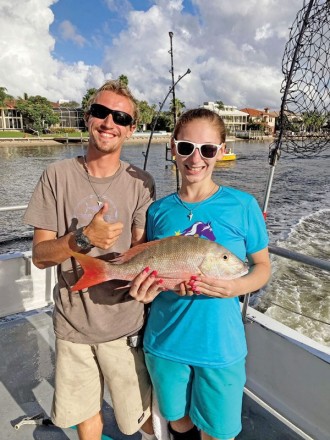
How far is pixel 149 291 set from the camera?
1736 millimetres

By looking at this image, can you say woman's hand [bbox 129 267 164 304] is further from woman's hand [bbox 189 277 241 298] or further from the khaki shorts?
the khaki shorts

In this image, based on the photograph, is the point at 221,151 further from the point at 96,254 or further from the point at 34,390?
the point at 34,390

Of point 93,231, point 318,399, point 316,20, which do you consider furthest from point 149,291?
point 316,20

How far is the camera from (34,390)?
2973 millimetres

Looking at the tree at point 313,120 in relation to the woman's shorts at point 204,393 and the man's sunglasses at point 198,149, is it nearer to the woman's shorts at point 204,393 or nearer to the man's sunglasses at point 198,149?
the man's sunglasses at point 198,149

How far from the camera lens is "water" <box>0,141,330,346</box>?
7.21 metres

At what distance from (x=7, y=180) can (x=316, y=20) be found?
28.3 metres

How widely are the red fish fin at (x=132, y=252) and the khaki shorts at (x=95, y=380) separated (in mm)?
531

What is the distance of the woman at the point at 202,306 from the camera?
1.74m

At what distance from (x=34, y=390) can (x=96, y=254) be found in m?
1.82

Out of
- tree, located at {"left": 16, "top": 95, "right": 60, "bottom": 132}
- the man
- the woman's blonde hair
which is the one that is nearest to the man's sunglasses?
the woman's blonde hair

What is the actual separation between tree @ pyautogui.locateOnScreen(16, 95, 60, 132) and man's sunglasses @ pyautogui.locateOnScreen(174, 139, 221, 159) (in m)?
85.9

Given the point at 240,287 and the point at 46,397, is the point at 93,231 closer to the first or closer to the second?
the point at 240,287

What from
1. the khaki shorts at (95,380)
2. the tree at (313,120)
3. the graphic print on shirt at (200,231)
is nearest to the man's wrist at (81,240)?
the graphic print on shirt at (200,231)
